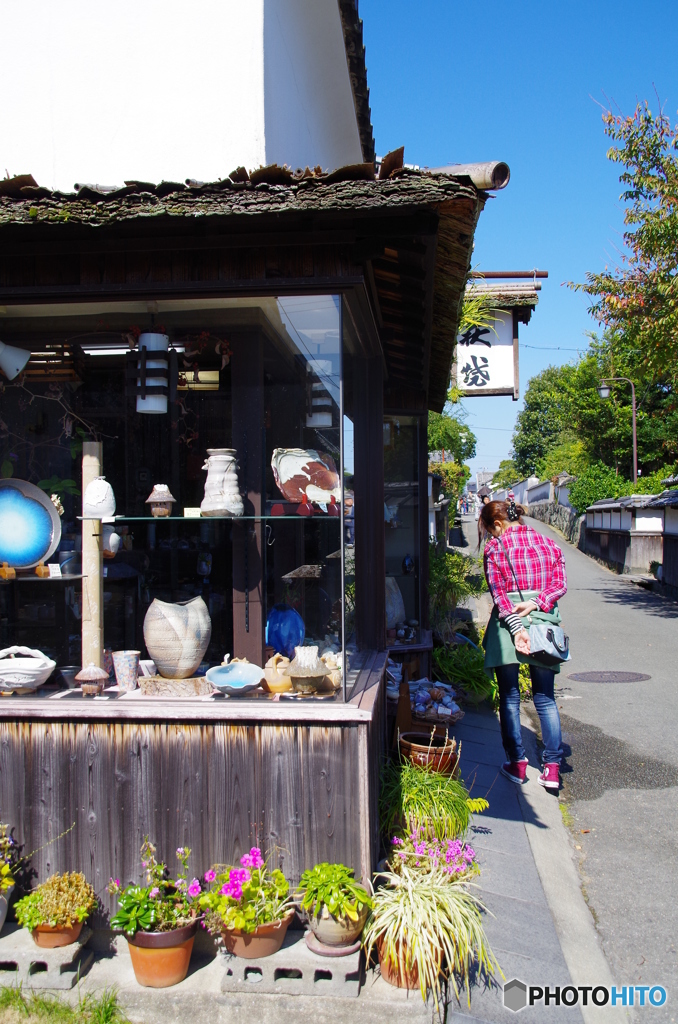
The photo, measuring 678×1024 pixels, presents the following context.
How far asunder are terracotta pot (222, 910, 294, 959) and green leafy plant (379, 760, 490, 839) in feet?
3.17

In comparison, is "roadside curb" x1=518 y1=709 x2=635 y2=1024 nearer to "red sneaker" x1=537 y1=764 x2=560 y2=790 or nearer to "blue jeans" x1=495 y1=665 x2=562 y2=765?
"red sneaker" x1=537 y1=764 x2=560 y2=790

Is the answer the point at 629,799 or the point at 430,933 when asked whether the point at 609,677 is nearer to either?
the point at 629,799

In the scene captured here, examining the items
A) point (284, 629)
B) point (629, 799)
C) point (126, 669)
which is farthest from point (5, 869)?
point (629, 799)

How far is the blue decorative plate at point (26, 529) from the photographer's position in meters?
4.32

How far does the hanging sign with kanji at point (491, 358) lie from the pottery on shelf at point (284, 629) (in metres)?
6.99

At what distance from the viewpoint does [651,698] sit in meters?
9.02

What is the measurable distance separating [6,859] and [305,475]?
7.67 ft

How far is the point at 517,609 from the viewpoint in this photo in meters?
5.46

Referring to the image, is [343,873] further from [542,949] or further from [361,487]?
[361,487]

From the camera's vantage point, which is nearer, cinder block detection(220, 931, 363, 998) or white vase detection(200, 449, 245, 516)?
cinder block detection(220, 931, 363, 998)

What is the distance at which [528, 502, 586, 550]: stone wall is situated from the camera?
1503 inches

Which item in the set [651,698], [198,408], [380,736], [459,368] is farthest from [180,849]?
[459,368]

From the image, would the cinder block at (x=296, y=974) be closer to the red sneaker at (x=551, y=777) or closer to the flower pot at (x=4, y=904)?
the flower pot at (x=4, y=904)

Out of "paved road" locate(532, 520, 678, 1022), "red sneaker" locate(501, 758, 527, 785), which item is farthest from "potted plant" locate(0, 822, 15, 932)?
"red sneaker" locate(501, 758, 527, 785)
